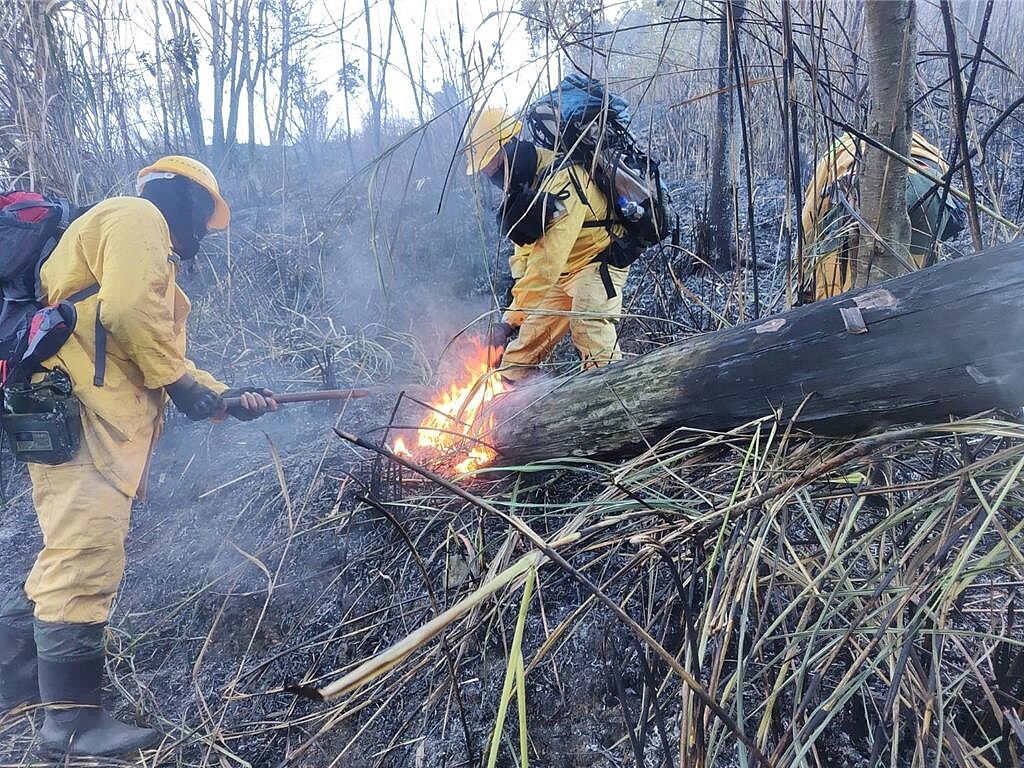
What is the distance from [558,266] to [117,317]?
2184mm

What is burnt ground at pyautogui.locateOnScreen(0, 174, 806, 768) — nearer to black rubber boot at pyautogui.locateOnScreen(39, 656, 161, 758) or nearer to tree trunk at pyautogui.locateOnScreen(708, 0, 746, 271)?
black rubber boot at pyautogui.locateOnScreen(39, 656, 161, 758)

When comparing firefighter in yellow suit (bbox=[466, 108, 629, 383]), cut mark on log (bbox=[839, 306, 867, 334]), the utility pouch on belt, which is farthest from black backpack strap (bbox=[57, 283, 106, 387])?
cut mark on log (bbox=[839, 306, 867, 334])

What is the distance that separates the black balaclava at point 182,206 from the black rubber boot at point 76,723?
5.60 ft

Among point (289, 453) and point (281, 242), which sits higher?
point (281, 242)

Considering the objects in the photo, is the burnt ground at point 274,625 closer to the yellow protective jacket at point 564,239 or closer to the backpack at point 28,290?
the backpack at point 28,290

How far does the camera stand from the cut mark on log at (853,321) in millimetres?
1219

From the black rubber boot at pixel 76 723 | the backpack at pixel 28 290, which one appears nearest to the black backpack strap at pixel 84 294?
the backpack at pixel 28 290

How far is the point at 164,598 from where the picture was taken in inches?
110

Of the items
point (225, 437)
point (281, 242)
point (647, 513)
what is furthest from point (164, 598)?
point (281, 242)

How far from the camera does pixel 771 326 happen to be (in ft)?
4.58

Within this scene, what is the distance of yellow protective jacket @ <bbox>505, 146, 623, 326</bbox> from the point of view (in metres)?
3.39

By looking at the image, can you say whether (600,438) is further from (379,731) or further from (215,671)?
(215,671)

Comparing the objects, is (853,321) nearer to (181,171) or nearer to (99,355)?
(99,355)

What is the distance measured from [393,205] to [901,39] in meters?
6.22
